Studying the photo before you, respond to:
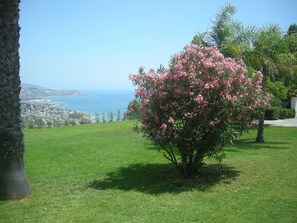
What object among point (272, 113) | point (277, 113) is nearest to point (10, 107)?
point (272, 113)

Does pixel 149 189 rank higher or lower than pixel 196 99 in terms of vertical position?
lower

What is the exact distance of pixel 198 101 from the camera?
8.10 metres

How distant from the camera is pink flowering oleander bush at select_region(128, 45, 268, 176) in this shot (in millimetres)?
8406

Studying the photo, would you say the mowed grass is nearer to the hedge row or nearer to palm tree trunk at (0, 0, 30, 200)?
palm tree trunk at (0, 0, 30, 200)

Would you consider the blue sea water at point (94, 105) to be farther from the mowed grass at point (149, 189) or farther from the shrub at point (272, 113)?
the shrub at point (272, 113)

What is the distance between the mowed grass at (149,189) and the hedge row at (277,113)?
17.3 meters

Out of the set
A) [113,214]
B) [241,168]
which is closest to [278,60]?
[241,168]

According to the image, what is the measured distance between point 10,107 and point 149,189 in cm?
382

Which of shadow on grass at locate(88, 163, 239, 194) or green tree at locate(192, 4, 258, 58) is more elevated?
green tree at locate(192, 4, 258, 58)

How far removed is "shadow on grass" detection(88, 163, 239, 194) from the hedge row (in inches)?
837

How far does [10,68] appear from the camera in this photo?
737cm

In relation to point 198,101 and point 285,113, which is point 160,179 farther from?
point 285,113

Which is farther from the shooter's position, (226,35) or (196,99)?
(226,35)

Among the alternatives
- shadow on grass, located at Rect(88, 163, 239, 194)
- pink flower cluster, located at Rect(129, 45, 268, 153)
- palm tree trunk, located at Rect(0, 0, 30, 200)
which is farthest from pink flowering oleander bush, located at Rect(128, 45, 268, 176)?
palm tree trunk, located at Rect(0, 0, 30, 200)
